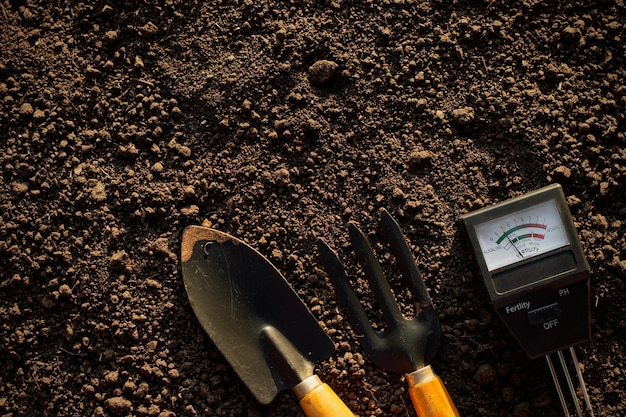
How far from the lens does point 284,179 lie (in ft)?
6.33

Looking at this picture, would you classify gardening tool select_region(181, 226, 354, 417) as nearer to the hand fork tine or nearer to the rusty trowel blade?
the rusty trowel blade

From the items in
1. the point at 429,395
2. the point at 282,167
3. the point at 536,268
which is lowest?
the point at 429,395

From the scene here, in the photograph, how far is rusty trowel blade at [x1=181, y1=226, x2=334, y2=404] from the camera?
1.87m

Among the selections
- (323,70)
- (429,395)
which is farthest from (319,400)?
(323,70)

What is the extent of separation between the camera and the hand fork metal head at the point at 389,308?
1.83 meters

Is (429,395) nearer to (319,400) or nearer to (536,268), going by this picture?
(319,400)

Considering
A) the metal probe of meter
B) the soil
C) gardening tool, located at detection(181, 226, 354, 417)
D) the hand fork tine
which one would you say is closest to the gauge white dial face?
the metal probe of meter

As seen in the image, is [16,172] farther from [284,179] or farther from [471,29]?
[471,29]

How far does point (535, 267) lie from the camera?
1.79m

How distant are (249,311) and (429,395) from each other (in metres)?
0.58

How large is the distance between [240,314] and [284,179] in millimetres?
433

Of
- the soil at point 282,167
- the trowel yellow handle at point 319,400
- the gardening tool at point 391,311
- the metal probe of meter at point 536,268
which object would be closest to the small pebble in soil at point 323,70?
the soil at point 282,167

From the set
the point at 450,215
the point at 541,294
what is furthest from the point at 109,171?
the point at 541,294

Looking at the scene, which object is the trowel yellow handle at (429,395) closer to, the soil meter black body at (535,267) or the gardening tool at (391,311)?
the gardening tool at (391,311)
